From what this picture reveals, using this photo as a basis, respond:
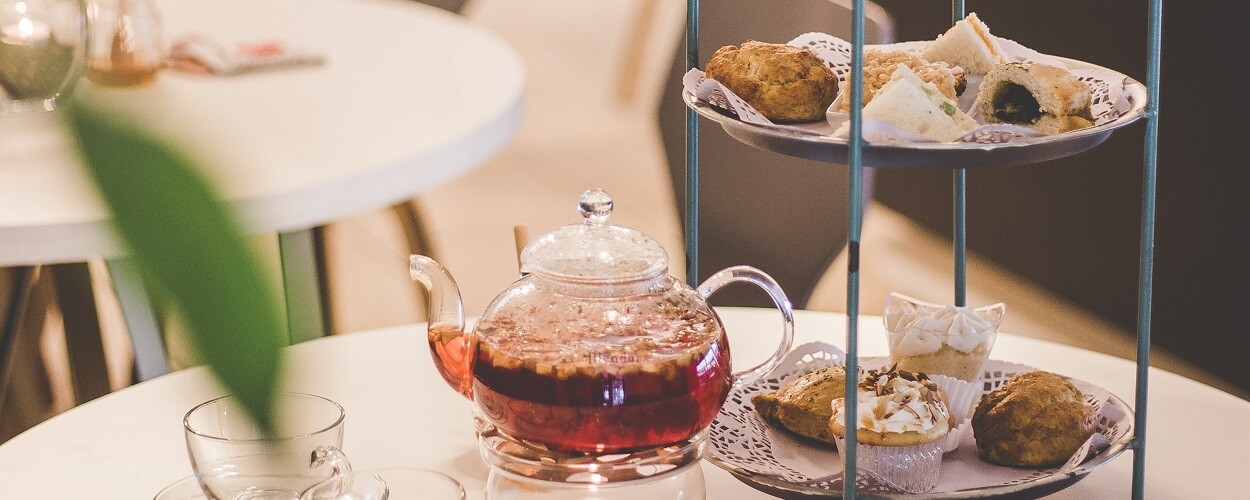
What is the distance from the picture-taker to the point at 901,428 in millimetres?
821

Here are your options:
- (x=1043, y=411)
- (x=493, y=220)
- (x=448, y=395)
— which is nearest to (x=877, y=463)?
(x=1043, y=411)

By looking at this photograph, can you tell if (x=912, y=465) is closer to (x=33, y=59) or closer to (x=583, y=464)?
(x=583, y=464)

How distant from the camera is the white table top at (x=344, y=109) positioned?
106 centimetres

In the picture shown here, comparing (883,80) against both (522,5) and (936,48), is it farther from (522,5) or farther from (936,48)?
(522,5)

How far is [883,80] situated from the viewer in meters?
0.86

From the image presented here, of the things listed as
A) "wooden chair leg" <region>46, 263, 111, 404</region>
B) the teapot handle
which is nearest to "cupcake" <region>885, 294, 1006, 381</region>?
the teapot handle

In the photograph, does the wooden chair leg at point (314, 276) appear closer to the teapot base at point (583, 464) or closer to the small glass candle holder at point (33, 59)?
the teapot base at point (583, 464)

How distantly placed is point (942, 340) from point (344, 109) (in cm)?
82

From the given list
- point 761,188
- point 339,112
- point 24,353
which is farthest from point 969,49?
point 24,353

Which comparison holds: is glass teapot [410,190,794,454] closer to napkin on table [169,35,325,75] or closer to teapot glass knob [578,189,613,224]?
teapot glass knob [578,189,613,224]

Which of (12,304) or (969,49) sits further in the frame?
(12,304)

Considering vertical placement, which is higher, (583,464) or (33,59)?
(33,59)

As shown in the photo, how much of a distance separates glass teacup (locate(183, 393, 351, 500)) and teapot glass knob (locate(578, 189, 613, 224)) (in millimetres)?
202

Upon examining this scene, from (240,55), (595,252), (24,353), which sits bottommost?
(24,353)
